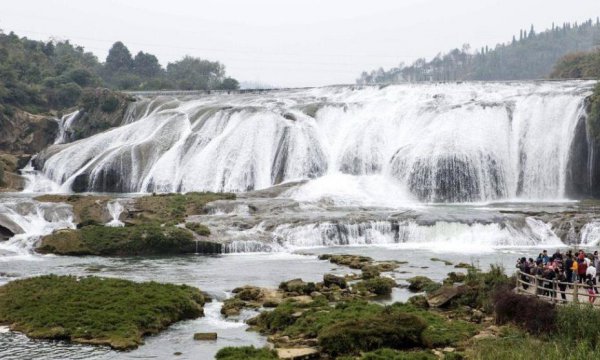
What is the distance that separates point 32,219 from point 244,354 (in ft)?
102

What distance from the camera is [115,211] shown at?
51469 mm

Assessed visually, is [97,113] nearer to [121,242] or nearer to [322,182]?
[322,182]

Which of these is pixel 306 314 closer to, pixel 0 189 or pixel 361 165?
pixel 361 165

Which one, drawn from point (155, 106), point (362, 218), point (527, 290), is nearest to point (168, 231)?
point (362, 218)

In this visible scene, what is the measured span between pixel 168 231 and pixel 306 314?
20.2 meters

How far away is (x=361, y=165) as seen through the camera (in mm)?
69000

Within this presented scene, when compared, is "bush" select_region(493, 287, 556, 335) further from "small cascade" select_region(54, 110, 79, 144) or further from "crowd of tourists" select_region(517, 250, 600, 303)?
"small cascade" select_region(54, 110, 79, 144)

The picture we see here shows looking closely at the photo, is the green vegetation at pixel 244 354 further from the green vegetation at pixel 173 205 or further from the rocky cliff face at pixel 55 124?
the rocky cliff face at pixel 55 124

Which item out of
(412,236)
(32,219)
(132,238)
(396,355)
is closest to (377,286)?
(396,355)

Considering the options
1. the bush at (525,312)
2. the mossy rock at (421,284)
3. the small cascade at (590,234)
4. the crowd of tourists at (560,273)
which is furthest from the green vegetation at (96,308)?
A: the small cascade at (590,234)

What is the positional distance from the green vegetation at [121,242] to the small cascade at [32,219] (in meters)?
1.53

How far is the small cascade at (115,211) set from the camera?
50.1m

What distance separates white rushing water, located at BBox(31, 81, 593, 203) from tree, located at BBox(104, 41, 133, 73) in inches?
2733

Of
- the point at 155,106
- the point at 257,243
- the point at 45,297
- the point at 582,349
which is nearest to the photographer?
the point at 582,349
